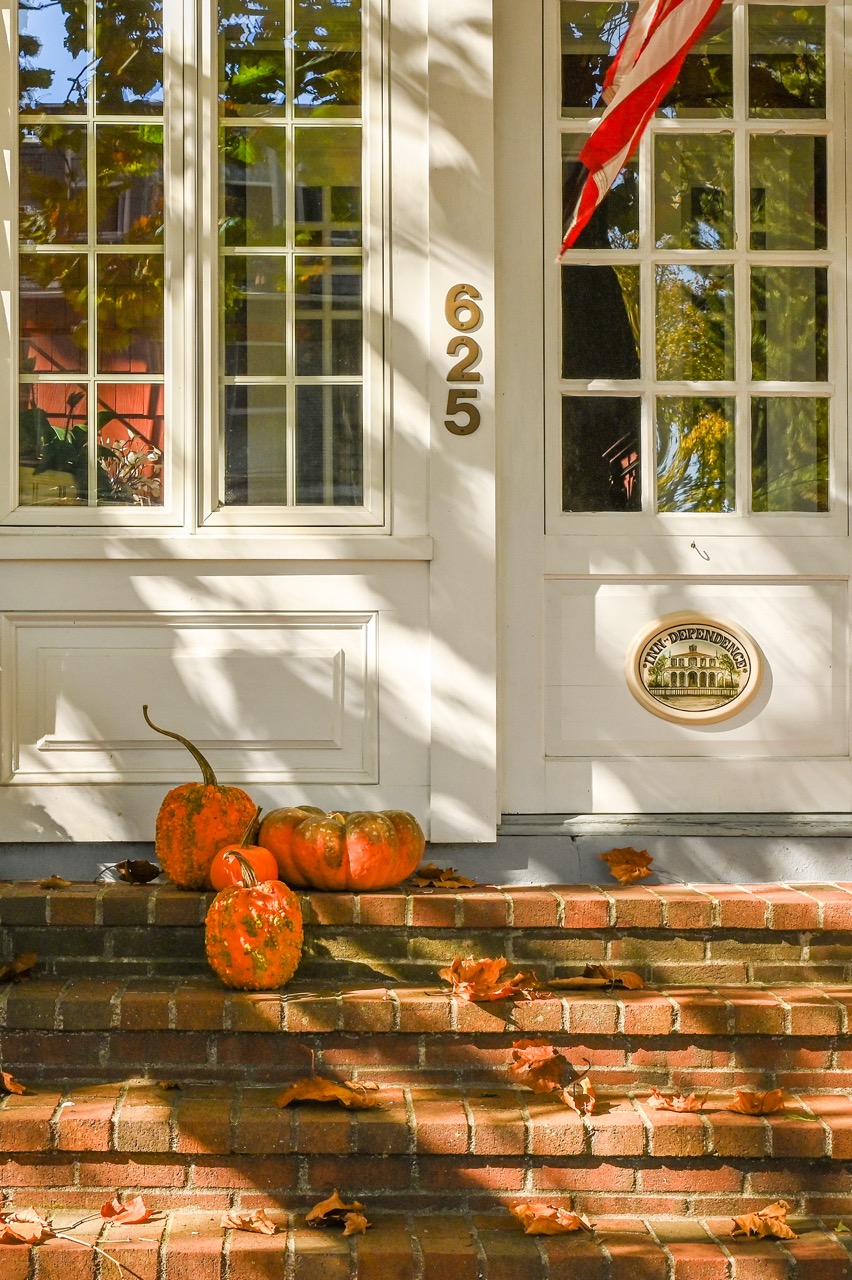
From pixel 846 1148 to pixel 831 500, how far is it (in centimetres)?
213

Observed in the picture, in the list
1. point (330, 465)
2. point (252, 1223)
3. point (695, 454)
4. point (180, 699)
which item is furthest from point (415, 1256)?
point (695, 454)

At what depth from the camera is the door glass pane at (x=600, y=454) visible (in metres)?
4.15

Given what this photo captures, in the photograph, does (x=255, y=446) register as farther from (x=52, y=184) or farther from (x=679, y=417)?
(x=679, y=417)

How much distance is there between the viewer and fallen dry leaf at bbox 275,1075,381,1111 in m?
2.98

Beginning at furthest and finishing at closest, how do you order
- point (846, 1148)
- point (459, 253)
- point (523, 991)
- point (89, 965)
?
1. point (459, 253)
2. point (89, 965)
3. point (523, 991)
4. point (846, 1148)

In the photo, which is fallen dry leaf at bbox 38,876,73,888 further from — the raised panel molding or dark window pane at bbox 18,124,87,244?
dark window pane at bbox 18,124,87,244

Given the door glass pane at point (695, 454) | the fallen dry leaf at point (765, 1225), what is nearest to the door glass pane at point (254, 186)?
the door glass pane at point (695, 454)

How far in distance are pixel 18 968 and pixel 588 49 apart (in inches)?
137

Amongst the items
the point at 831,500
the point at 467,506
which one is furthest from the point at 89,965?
the point at 831,500

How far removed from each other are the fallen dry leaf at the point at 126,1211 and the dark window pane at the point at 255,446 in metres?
2.16

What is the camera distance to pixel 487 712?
3965mm

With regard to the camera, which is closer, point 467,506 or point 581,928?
point 581,928

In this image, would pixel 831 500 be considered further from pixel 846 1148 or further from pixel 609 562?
pixel 846 1148

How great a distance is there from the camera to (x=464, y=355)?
13.0 feet
